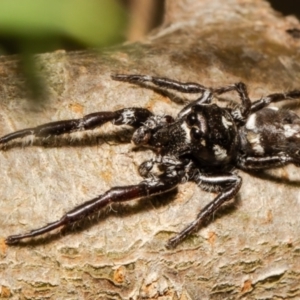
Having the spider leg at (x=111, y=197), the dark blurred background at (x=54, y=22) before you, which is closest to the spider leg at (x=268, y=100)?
the spider leg at (x=111, y=197)

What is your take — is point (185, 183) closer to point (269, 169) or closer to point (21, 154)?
point (269, 169)

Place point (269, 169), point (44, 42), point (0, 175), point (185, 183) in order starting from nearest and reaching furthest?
point (44, 42), point (0, 175), point (185, 183), point (269, 169)

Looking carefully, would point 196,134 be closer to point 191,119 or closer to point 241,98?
point 191,119

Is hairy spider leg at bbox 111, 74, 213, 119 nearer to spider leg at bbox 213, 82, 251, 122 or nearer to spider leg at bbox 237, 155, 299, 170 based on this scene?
spider leg at bbox 213, 82, 251, 122

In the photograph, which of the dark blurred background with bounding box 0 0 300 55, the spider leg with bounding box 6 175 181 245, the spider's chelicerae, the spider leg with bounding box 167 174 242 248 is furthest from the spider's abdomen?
the dark blurred background with bounding box 0 0 300 55

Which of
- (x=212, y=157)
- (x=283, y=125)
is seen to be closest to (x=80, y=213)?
(x=212, y=157)

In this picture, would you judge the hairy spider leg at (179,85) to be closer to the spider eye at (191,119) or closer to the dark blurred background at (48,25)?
the spider eye at (191,119)
